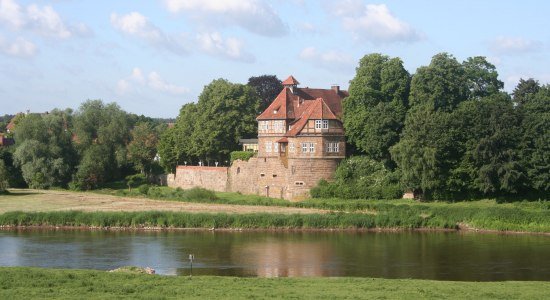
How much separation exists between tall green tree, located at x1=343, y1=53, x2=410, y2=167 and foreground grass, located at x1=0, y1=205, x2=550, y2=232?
30.6ft

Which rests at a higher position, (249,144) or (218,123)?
(218,123)

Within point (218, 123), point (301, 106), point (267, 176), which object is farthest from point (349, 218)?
point (218, 123)

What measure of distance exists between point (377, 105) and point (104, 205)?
67.7 feet

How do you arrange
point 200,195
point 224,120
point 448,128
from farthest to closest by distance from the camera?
point 224,120 → point 200,195 → point 448,128

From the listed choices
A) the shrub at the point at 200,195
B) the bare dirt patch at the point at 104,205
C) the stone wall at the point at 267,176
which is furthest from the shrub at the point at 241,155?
the bare dirt patch at the point at 104,205

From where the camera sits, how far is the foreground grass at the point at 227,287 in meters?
25.2

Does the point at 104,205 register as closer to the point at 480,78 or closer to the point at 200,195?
the point at 200,195

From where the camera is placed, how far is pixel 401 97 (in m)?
63.3

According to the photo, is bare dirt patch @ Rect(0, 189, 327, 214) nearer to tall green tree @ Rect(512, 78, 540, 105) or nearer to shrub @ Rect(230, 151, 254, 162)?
shrub @ Rect(230, 151, 254, 162)

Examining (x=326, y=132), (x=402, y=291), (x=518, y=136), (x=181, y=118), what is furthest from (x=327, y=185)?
(x=402, y=291)

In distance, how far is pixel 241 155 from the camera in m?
69.8

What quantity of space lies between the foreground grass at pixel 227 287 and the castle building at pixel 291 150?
33.0 m

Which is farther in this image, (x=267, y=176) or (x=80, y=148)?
(x=80, y=148)

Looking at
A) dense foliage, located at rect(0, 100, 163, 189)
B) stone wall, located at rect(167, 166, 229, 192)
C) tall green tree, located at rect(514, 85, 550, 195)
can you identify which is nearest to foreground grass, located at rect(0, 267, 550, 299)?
tall green tree, located at rect(514, 85, 550, 195)
